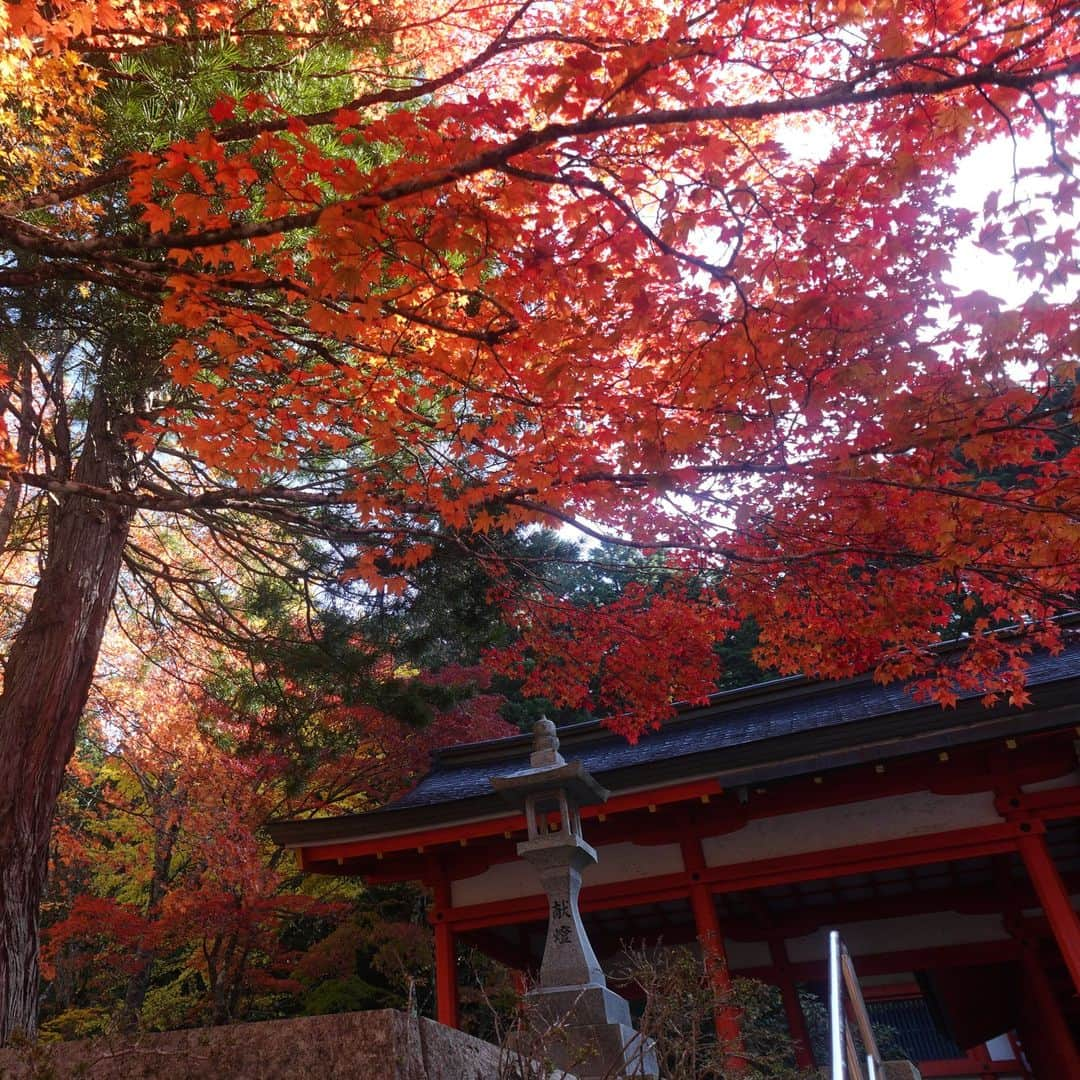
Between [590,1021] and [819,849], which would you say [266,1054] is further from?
[819,849]

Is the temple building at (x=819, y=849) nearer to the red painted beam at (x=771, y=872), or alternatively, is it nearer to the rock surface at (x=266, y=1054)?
the red painted beam at (x=771, y=872)

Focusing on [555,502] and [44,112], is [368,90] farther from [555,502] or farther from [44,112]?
[555,502]

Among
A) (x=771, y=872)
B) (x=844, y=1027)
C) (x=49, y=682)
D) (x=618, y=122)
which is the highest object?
(x=49, y=682)

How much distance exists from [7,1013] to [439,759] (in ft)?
22.9


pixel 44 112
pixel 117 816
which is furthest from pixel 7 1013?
pixel 117 816

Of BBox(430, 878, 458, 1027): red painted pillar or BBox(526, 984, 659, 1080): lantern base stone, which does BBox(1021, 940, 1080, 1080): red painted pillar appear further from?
BBox(430, 878, 458, 1027): red painted pillar

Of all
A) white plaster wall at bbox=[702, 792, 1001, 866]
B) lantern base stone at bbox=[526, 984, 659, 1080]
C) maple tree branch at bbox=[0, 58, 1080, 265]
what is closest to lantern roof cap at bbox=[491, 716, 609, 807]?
lantern base stone at bbox=[526, 984, 659, 1080]

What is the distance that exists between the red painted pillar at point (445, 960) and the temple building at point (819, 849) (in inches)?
0.8

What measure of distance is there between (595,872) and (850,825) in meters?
2.65

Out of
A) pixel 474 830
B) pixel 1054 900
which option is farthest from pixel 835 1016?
pixel 474 830

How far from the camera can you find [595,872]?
28.1 feet

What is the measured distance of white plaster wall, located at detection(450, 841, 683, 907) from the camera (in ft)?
27.1

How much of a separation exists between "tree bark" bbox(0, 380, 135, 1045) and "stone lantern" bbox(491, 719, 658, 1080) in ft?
10.7

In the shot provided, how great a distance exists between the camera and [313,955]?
13.5 m
